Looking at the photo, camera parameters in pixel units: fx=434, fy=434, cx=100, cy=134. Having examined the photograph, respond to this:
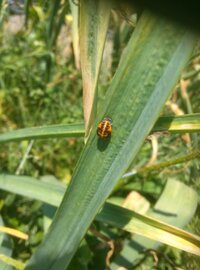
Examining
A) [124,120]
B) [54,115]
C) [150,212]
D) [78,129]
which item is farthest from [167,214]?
[54,115]

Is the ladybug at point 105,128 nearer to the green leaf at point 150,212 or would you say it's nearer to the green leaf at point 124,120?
the green leaf at point 124,120

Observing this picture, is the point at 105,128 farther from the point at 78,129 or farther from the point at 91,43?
the point at 78,129

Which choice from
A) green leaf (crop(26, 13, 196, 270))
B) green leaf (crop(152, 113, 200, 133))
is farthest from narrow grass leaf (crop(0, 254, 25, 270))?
green leaf (crop(152, 113, 200, 133))

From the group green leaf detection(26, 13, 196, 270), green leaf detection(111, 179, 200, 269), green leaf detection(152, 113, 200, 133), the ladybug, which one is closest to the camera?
green leaf detection(26, 13, 196, 270)

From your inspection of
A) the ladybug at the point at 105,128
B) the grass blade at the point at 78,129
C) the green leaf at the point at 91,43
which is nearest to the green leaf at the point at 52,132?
the grass blade at the point at 78,129

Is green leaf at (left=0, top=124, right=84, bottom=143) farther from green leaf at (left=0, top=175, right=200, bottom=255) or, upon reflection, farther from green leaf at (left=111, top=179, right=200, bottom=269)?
green leaf at (left=111, top=179, right=200, bottom=269)

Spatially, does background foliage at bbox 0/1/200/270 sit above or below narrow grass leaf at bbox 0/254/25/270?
above

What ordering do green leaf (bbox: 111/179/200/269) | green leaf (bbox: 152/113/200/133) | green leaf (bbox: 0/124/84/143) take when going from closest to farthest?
green leaf (bbox: 152/113/200/133), green leaf (bbox: 0/124/84/143), green leaf (bbox: 111/179/200/269)

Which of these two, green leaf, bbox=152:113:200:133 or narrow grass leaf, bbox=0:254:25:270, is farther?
narrow grass leaf, bbox=0:254:25:270
